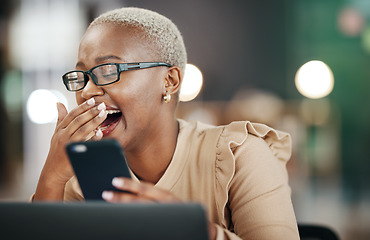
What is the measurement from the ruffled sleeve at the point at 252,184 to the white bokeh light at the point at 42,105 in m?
5.83

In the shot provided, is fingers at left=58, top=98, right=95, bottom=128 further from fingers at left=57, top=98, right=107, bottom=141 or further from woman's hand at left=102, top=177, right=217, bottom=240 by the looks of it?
woman's hand at left=102, top=177, right=217, bottom=240

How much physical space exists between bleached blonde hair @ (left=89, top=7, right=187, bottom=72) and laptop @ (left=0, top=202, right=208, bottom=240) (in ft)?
2.74

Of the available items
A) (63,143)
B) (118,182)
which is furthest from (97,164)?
(63,143)

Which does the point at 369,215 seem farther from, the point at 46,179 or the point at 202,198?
the point at 46,179

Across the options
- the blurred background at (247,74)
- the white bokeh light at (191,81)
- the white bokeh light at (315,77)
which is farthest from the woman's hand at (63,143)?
the blurred background at (247,74)

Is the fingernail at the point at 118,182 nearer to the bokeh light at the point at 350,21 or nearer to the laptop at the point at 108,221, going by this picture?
the laptop at the point at 108,221

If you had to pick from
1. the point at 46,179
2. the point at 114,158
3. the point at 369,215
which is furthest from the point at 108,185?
the point at 369,215

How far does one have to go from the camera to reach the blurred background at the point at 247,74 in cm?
595

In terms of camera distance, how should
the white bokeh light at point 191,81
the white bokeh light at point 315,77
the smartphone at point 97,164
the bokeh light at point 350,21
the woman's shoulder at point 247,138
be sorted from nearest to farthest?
the smartphone at point 97,164, the woman's shoulder at point 247,138, the white bokeh light at point 191,81, the white bokeh light at point 315,77, the bokeh light at point 350,21

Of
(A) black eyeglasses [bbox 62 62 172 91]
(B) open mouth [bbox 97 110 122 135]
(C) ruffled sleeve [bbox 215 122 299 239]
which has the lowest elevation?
(C) ruffled sleeve [bbox 215 122 299 239]

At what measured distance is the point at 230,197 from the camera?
1168 mm

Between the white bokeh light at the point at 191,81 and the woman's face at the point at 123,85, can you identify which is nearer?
the woman's face at the point at 123,85

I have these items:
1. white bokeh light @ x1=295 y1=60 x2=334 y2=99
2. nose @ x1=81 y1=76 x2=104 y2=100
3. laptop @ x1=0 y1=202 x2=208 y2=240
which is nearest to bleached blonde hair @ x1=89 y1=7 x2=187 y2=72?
nose @ x1=81 y1=76 x2=104 y2=100

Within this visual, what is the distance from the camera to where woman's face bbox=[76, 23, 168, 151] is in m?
1.20
